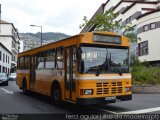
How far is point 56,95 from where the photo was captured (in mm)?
14859

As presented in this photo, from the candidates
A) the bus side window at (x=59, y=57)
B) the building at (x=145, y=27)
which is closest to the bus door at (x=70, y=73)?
the bus side window at (x=59, y=57)

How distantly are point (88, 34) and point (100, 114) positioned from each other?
3115 mm

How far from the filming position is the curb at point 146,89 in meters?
24.1

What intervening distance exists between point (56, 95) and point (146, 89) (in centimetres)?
1103

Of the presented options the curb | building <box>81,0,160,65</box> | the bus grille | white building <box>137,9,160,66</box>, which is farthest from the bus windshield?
white building <box>137,9,160,66</box>

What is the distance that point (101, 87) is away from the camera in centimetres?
1264

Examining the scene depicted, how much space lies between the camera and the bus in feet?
40.7

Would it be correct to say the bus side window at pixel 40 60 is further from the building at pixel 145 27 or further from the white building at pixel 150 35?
the white building at pixel 150 35

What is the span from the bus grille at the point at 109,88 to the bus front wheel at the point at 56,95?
95.6 inches

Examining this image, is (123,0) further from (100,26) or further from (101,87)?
(101,87)

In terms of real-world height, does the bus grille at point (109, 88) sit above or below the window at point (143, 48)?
below

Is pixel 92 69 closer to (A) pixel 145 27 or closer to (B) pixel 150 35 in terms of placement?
(B) pixel 150 35

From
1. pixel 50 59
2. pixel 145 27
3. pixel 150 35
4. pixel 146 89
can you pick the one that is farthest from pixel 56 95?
pixel 145 27

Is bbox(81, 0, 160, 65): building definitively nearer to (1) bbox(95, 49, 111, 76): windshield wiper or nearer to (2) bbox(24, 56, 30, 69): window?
(2) bbox(24, 56, 30, 69): window
